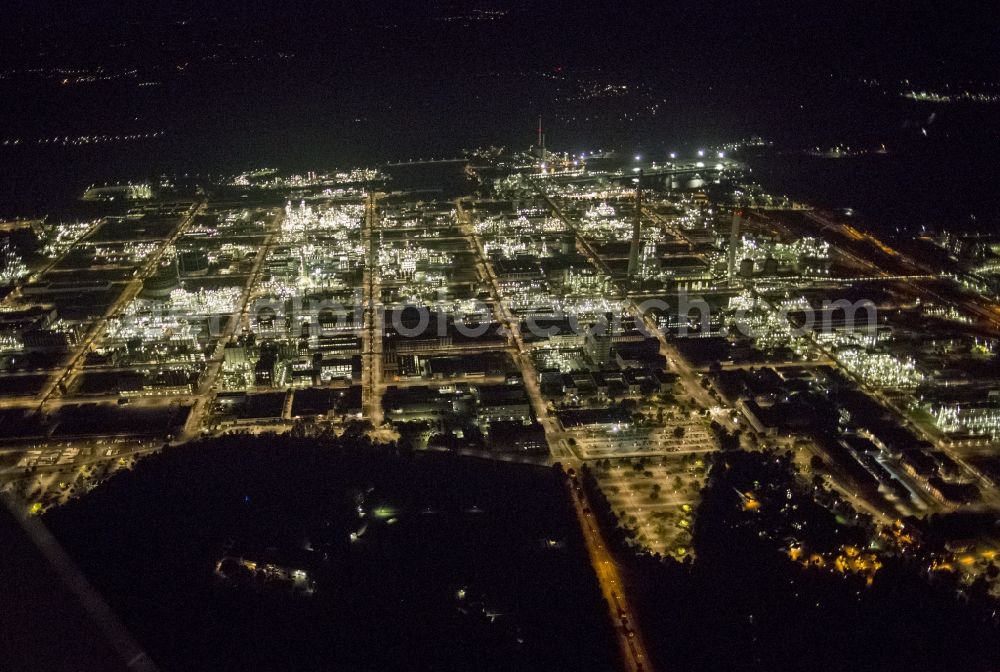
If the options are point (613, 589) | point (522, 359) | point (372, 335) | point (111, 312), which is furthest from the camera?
point (111, 312)

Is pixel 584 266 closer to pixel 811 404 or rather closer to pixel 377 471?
pixel 811 404

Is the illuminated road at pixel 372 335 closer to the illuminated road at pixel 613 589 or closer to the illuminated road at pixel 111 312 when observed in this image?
the illuminated road at pixel 613 589

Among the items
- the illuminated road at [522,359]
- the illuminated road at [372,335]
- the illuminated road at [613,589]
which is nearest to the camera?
the illuminated road at [613,589]

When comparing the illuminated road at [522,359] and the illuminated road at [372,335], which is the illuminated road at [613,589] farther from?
the illuminated road at [372,335]

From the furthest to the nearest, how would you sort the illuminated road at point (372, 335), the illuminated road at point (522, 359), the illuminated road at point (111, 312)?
the illuminated road at point (111, 312)
the illuminated road at point (372, 335)
the illuminated road at point (522, 359)

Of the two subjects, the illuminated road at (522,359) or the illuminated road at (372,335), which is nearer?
the illuminated road at (522,359)

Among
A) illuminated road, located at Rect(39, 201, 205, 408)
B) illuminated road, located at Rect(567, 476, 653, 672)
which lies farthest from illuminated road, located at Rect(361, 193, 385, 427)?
illuminated road, located at Rect(39, 201, 205, 408)

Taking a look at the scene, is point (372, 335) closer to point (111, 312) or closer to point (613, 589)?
point (111, 312)

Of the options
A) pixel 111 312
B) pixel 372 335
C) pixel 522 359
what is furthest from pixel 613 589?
pixel 111 312

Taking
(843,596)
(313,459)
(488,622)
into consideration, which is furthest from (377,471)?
(843,596)

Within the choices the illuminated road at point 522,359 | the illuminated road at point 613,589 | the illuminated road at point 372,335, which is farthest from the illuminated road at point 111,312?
the illuminated road at point 613,589

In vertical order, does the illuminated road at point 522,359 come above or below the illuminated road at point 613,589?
above
